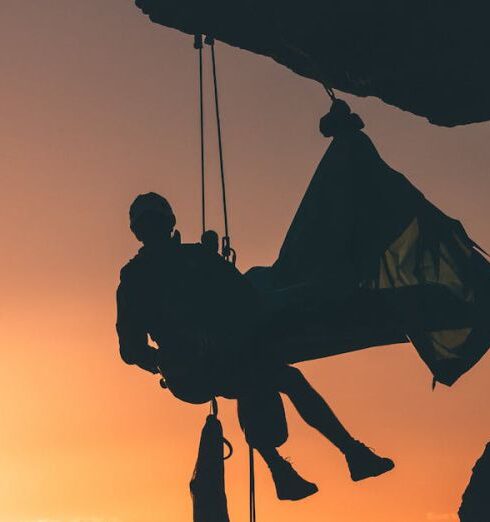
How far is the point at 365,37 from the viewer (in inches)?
441

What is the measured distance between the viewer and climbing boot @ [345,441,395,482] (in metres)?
9.22

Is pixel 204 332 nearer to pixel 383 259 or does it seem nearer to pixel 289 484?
pixel 289 484

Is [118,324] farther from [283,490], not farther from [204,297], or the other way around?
[283,490]

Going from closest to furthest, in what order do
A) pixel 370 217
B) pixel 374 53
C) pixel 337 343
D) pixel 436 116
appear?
pixel 337 343 < pixel 370 217 < pixel 374 53 < pixel 436 116

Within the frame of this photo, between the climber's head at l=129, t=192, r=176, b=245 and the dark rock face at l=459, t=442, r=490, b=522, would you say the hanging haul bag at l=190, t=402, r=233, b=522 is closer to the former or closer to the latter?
the climber's head at l=129, t=192, r=176, b=245

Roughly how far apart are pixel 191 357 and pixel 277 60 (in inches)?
137

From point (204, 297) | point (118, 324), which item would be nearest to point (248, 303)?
point (204, 297)

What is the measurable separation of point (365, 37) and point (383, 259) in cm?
233

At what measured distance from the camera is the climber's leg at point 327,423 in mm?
9273

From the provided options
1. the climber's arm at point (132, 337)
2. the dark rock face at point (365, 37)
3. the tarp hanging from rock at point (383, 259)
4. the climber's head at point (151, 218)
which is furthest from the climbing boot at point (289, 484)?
the dark rock face at point (365, 37)

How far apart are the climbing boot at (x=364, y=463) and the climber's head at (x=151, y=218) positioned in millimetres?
1788

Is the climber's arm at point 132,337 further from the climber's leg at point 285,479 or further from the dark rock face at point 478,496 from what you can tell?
the dark rock face at point 478,496


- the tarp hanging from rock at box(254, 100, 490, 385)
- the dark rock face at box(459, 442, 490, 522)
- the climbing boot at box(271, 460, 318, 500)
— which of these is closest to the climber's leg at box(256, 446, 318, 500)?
the climbing boot at box(271, 460, 318, 500)

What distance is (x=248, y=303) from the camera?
927cm
